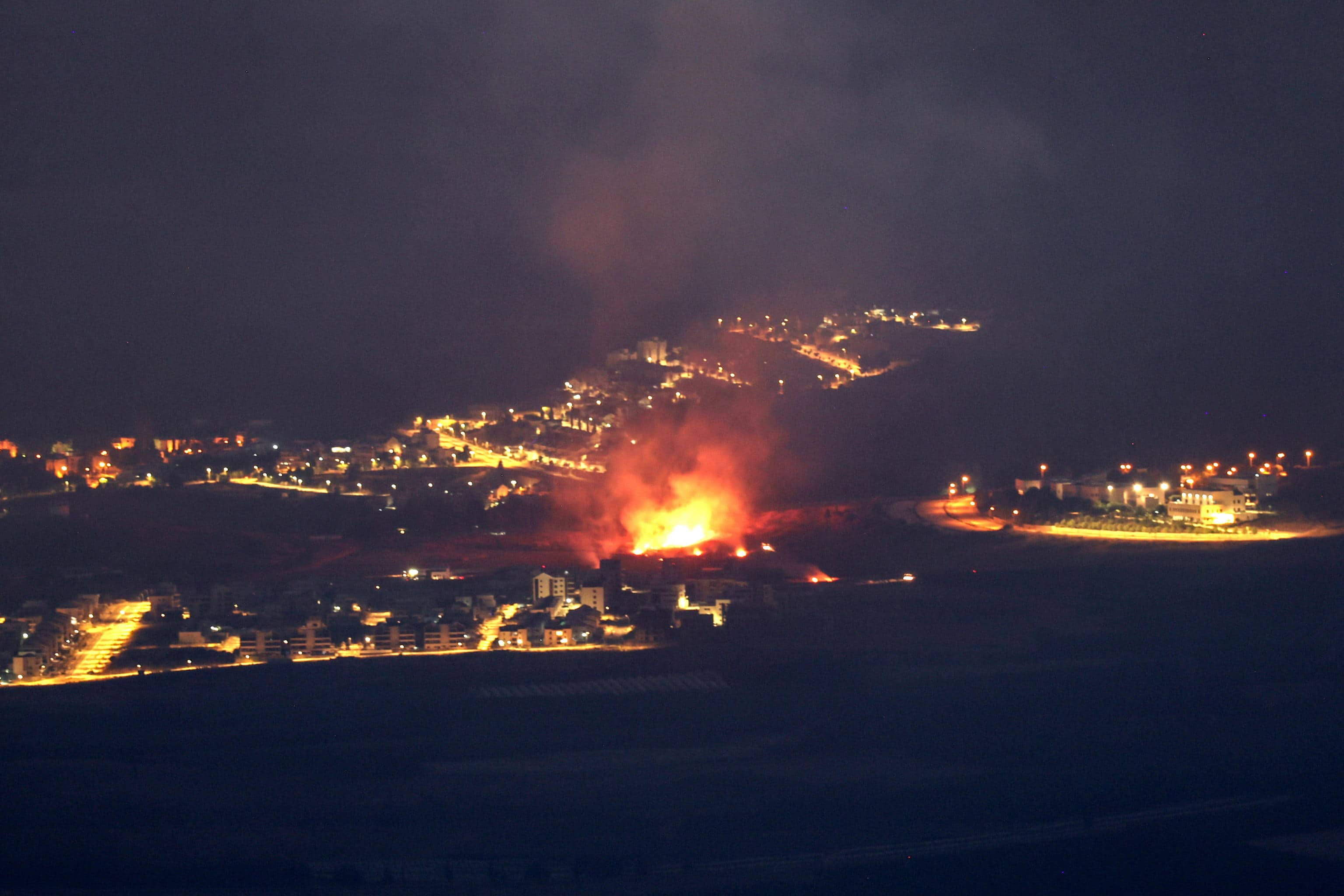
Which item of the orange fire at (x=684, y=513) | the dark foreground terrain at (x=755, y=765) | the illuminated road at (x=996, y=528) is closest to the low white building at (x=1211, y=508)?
the illuminated road at (x=996, y=528)

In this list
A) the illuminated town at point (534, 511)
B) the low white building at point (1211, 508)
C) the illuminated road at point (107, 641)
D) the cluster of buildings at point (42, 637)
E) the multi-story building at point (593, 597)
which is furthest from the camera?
the low white building at point (1211, 508)

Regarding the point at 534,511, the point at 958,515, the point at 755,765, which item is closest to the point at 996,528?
the point at 958,515

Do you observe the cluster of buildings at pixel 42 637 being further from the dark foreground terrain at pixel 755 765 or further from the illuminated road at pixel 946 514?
the illuminated road at pixel 946 514

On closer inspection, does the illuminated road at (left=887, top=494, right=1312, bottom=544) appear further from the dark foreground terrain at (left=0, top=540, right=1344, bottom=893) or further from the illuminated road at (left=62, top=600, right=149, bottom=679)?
the illuminated road at (left=62, top=600, right=149, bottom=679)

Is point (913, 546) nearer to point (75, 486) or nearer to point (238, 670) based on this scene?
point (238, 670)

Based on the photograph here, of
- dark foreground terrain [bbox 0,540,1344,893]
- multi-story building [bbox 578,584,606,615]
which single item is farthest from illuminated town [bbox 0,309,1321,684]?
dark foreground terrain [bbox 0,540,1344,893]
